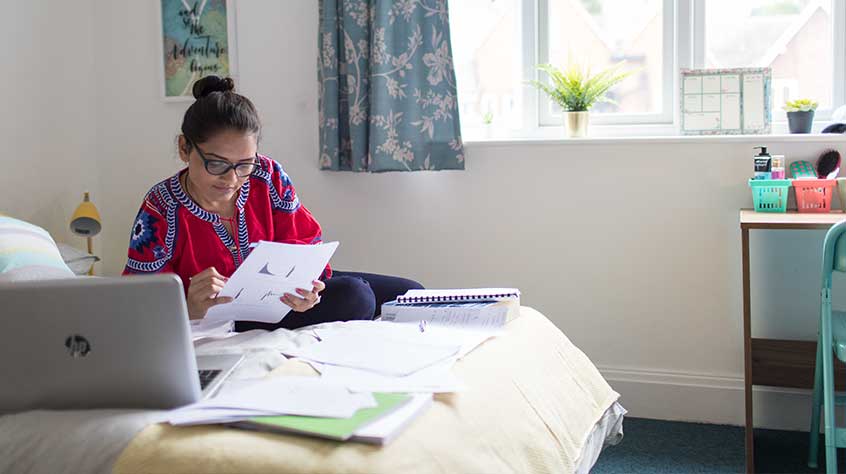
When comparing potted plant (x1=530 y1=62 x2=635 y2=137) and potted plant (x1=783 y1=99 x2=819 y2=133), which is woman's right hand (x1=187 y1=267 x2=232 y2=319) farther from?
potted plant (x1=783 y1=99 x2=819 y2=133)

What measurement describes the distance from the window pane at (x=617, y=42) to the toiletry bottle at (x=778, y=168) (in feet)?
1.62

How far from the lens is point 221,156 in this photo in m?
1.93

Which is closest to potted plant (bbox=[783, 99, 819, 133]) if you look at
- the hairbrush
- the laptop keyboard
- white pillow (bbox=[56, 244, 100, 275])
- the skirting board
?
the hairbrush

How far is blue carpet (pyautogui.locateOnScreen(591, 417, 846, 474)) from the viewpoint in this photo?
2.31 meters

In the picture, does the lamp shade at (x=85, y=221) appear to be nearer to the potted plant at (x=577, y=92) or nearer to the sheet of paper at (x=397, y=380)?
the potted plant at (x=577, y=92)

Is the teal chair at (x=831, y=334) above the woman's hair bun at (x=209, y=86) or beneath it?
beneath

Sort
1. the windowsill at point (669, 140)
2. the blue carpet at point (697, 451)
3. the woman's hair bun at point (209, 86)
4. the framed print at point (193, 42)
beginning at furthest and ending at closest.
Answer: the framed print at point (193, 42)
the windowsill at point (669, 140)
the blue carpet at point (697, 451)
the woman's hair bun at point (209, 86)

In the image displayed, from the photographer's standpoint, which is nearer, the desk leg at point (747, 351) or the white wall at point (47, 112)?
the desk leg at point (747, 351)

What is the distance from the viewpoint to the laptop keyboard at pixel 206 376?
1.39 m

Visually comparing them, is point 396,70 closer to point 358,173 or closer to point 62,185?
point 358,173

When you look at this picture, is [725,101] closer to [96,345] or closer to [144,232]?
[144,232]

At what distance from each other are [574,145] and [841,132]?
0.78 metres

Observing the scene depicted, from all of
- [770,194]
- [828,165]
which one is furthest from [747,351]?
[828,165]

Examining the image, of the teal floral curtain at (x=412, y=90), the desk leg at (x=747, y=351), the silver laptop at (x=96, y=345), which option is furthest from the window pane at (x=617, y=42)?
the silver laptop at (x=96, y=345)
